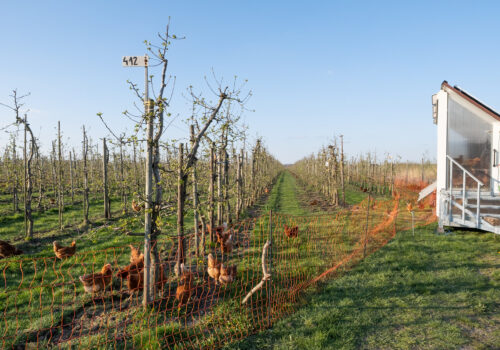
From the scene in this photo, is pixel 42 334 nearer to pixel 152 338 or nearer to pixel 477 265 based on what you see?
pixel 152 338

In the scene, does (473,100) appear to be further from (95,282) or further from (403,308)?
(95,282)

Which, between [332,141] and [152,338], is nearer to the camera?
[152,338]

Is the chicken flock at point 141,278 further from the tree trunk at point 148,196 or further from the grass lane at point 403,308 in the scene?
the grass lane at point 403,308

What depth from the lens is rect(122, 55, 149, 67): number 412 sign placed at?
376 centimetres

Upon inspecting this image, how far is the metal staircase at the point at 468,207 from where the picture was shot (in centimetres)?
724

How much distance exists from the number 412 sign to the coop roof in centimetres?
805

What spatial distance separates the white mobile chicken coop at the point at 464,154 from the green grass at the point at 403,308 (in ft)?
5.18

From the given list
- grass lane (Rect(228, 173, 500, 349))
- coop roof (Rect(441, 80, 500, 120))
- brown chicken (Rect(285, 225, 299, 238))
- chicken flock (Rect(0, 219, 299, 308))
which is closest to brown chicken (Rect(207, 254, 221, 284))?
chicken flock (Rect(0, 219, 299, 308))

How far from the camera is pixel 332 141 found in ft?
56.6

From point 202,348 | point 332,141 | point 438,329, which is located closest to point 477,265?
point 438,329

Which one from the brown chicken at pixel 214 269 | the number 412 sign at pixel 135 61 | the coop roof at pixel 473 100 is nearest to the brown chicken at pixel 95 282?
the brown chicken at pixel 214 269

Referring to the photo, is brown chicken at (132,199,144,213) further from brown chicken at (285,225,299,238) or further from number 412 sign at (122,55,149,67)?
brown chicken at (285,225,299,238)

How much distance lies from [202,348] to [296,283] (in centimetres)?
227

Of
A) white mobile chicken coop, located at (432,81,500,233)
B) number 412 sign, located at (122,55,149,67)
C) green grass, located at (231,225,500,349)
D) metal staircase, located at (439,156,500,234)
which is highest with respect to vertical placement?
number 412 sign, located at (122,55,149,67)
